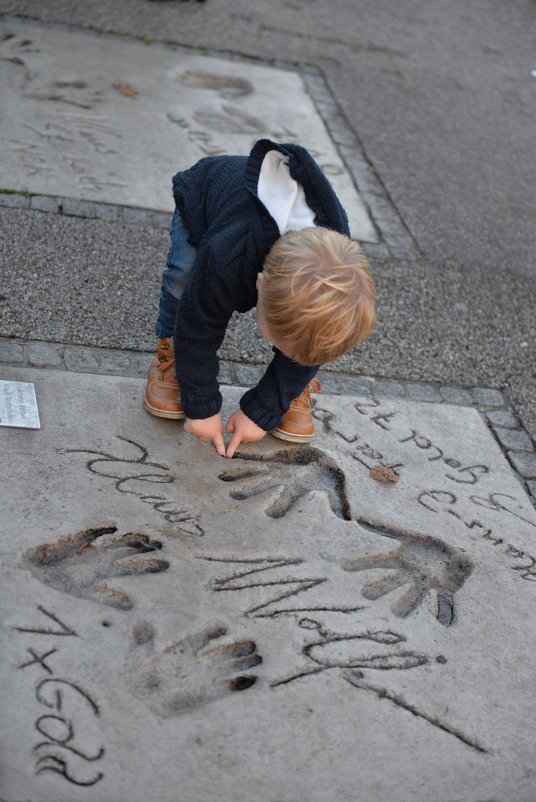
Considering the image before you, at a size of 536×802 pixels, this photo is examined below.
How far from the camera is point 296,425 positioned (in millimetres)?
2818

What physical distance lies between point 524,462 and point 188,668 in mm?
1617

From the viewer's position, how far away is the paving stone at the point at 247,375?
316 cm

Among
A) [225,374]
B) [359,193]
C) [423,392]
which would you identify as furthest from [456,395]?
[359,193]

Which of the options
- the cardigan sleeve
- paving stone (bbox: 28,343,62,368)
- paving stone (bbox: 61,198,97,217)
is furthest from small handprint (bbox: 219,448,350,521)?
paving stone (bbox: 61,198,97,217)

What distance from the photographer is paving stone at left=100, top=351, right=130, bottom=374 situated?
10.0 ft

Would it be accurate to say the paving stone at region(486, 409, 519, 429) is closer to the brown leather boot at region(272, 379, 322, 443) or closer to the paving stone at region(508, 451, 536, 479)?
the paving stone at region(508, 451, 536, 479)

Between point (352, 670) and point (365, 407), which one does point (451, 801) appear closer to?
point (352, 670)

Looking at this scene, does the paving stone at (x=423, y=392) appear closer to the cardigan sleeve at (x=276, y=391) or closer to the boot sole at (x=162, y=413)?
the cardigan sleeve at (x=276, y=391)

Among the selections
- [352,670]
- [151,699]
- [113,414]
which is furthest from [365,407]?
[151,699]

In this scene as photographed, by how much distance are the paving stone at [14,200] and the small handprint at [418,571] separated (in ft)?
7.35

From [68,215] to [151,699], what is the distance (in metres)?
2.51

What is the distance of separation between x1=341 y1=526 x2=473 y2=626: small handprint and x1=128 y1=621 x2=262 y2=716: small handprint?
1.50 feet

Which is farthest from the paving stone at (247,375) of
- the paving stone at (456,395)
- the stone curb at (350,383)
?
the paving stone at (456,395)

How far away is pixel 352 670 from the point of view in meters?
2.13
